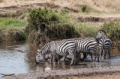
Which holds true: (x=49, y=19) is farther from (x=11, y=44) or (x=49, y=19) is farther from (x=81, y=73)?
(x=81, y=73)

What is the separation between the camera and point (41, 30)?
75.0ft

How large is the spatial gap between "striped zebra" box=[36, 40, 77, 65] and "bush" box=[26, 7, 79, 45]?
14.5ft

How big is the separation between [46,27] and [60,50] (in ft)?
17.4

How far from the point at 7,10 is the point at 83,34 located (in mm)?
14150

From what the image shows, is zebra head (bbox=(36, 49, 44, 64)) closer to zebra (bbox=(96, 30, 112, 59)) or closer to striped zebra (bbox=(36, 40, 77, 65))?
striped zebra (bbox=(36, 40, 77, 65))

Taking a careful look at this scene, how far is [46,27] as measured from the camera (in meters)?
22.8

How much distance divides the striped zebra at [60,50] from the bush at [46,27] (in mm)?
4423

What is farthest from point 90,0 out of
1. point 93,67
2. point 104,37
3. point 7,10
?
point 93,67

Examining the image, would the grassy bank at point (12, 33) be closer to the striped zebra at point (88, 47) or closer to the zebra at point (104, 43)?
the zebra at point (104, 43)

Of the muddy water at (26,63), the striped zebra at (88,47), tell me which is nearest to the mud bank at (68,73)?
the muddy water at (26,63)

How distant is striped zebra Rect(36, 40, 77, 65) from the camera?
17500 mm

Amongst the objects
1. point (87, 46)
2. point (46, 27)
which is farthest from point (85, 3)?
point (87, 46)

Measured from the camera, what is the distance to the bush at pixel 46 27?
22672 mm

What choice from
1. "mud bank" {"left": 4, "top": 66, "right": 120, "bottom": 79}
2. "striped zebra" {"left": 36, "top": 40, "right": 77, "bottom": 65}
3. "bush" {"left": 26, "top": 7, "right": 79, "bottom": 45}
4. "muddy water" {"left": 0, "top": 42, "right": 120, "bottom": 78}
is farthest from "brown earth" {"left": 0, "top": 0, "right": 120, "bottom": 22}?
"mud bank" {"left": 4, "top": 66, "right": 120, "bottom": 79}
